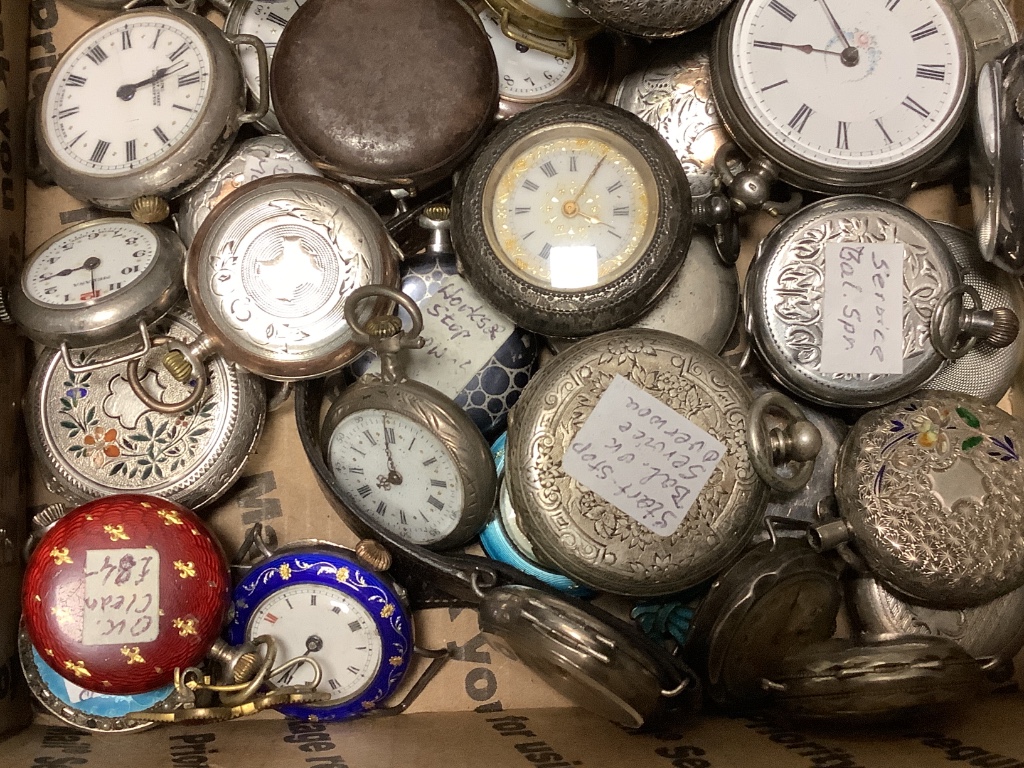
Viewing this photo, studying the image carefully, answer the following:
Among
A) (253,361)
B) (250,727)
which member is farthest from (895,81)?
(250,727)

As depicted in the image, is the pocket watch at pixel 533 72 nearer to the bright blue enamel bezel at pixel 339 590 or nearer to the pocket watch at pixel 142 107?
the pocket watch at pixel 142 107

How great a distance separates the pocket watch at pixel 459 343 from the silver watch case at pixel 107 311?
1.38 ft

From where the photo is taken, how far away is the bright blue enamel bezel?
167 centimetres

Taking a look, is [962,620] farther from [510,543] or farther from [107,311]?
[107,311]

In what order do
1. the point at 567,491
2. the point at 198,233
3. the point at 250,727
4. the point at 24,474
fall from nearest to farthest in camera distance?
the point at 567,491, the point at 198,233, the point at 250,727, the point at 24,474

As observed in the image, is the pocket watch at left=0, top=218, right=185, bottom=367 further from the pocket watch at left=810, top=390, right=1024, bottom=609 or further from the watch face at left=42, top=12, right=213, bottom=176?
the pocket watch at left=810, top=390, right=1024, bottom=609

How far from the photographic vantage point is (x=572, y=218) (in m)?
1.61

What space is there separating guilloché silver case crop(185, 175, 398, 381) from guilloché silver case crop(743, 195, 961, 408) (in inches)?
31.9

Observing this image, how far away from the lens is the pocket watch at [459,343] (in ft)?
5.72

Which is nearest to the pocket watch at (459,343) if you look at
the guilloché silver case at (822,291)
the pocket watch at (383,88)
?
the pocket watch at (383,88)

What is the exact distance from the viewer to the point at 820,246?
165 cm

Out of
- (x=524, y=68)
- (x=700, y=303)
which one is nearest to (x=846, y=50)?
(x=700, y=303)

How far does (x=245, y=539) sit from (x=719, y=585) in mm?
1064

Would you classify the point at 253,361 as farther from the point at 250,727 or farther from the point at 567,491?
the point at 250,727
